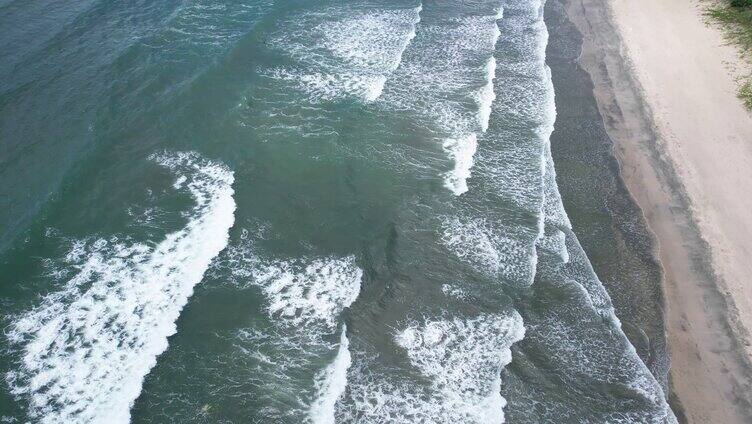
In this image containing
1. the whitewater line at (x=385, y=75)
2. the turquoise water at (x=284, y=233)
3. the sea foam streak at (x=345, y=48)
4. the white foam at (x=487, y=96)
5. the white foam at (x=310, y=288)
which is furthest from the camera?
the sea foam streak at (x=345, y=48)

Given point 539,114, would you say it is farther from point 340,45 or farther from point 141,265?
point 141,265

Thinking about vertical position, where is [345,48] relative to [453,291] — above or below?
above

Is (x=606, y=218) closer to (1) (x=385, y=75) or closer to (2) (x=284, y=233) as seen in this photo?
(2) (x=284, y=233)

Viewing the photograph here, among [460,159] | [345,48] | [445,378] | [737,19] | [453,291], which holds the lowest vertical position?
[445,378]

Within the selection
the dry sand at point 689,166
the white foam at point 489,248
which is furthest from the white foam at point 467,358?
the dry sand at point 689,166

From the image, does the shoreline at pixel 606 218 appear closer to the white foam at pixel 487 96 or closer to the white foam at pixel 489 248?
the white foam at pixel 489 248

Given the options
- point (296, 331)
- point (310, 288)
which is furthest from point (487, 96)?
point (296, 331)

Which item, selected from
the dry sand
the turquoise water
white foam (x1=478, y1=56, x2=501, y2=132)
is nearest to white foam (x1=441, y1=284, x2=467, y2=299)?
the turquoise water

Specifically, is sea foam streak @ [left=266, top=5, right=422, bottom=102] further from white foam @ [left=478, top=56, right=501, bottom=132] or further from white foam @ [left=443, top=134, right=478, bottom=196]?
white foam @ [left=443, top=134, right=478, bottom=196]
